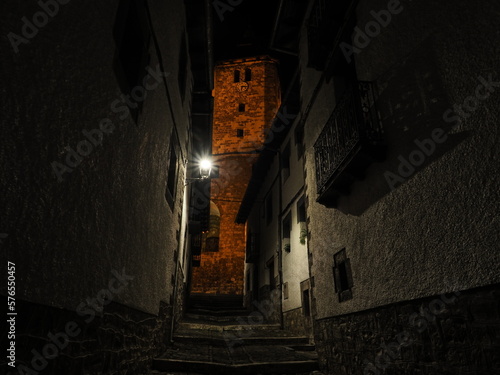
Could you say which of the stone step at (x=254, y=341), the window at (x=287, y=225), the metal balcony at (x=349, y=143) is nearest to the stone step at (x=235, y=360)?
the stone step at (x=254, y=341)

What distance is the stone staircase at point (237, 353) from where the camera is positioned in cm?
603

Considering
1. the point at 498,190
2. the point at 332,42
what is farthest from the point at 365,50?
the point at 498,190

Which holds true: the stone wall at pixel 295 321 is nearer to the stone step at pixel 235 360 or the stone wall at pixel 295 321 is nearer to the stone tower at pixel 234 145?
the stone step at pixel 235 360

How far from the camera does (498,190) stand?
9.59 ft

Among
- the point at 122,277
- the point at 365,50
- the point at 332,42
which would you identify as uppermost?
the point at 332,42

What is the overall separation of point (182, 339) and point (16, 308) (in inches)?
275

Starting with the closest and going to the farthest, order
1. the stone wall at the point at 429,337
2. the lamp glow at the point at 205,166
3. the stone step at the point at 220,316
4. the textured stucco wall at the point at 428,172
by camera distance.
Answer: the stone wall at the point at 429,337, the textured stucco wall at the point at 428,172, the lamp glow at the point at 205,166, the stone step at the point at 220,316

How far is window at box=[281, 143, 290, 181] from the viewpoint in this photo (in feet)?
41.5

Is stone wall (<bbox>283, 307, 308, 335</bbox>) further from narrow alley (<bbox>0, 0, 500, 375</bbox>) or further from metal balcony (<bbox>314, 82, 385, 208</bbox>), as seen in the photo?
Result: metal balcony (<bbox>314, 82, 385, 208</bbox>)

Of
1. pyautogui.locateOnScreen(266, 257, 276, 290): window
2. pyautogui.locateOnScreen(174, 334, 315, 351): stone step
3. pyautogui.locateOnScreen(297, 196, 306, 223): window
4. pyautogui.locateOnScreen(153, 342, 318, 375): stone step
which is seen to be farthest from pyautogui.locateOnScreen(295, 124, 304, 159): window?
pyautogui.locateOnScreen(153, 342, 318, 375): stone step

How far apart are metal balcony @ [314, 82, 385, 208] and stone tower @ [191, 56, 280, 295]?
Answer: 15940 mm

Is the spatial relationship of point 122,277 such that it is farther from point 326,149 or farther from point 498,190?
point 326,149

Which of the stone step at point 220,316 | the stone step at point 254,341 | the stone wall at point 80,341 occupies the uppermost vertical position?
the stone step at point 220,316

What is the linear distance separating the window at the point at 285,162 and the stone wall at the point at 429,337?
24.7 feet
